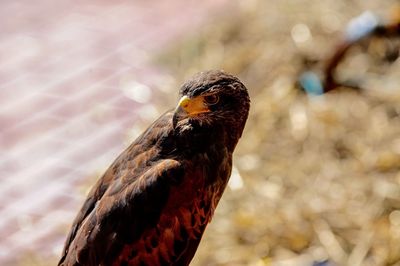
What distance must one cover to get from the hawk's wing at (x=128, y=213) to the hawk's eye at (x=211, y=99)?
28 centimetres

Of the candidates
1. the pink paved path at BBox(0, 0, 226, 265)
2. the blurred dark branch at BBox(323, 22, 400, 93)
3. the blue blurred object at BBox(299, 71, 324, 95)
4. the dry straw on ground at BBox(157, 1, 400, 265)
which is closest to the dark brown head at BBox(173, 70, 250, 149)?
the dry straw on ground at BBox(157, 1, 400, 265)

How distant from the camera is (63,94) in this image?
6.91m

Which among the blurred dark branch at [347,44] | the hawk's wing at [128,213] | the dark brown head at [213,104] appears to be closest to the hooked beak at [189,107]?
the dark brown head at [213,104]

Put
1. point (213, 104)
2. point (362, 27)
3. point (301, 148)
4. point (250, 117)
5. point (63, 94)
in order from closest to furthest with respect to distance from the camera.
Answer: point (213, 104)
point (301, 148)
point (362, 27)
point (250, 117)
point (63, 94)

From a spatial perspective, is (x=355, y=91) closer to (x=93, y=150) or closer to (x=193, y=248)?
(x=93, y=150)

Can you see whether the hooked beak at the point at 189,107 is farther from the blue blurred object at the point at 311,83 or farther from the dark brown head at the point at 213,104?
the blue blurred object at the point at 311,83

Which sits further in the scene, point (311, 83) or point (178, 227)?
point (311, 83)

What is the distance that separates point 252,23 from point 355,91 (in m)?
1.12

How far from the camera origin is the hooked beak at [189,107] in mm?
4242

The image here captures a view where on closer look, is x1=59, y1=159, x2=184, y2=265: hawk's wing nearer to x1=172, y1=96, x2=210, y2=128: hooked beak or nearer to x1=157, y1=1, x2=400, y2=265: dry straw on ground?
x1=172, y1=96, x2=210, y2=128: hooked beak

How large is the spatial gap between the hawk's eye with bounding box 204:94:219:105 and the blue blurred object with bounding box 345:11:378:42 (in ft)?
6.44

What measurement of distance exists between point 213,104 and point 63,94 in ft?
9.03

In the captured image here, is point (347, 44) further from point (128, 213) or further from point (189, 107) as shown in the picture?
point (128, 213)

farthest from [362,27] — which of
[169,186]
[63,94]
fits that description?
[169,186]
